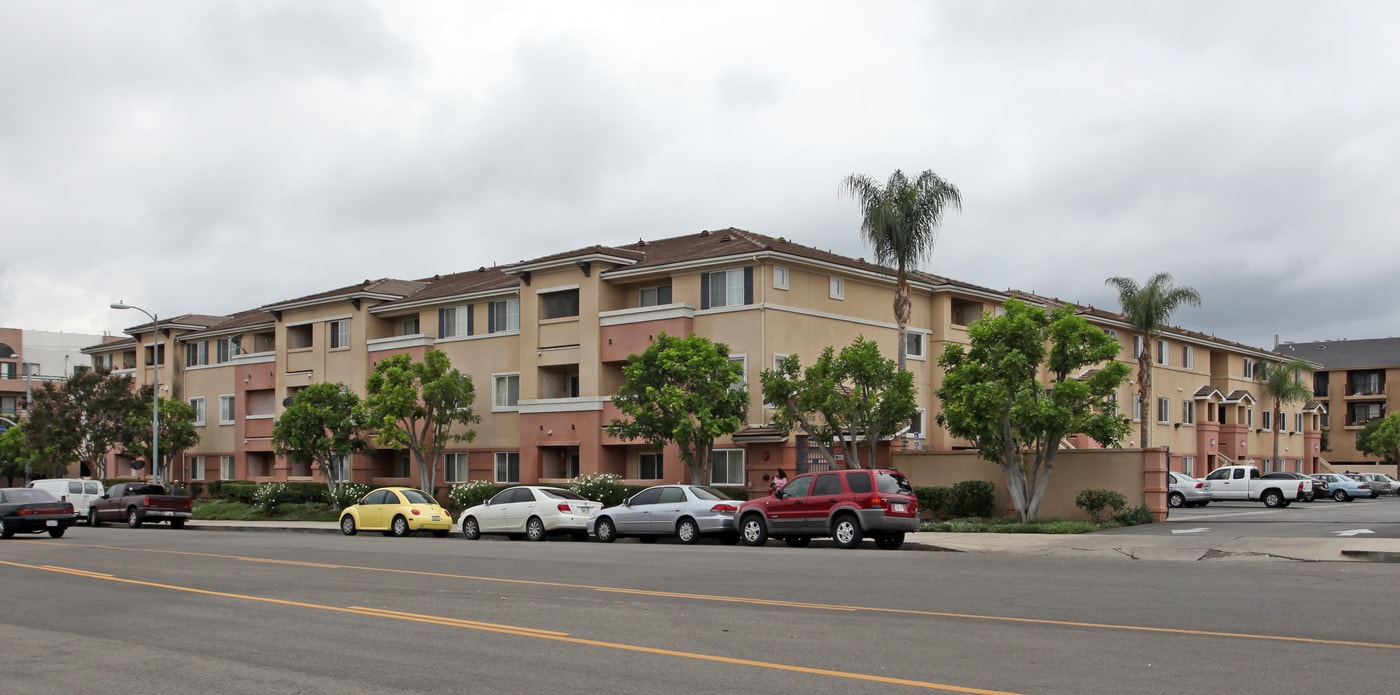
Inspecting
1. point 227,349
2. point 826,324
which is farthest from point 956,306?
point 227,349

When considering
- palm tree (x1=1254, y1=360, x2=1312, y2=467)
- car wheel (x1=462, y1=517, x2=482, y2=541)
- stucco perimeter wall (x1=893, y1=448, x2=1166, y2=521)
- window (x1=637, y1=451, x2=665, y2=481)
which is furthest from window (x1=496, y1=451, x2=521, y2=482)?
palm tree (x1=1254, y1=360, x2=1312, y2=467)

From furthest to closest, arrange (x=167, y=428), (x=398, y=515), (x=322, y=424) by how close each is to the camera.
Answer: (x=167, y=428) < (x=322, y=424) < (x=398, y=515)

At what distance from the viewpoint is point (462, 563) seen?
2219 centimetres

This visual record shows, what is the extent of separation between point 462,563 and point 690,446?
17.0m

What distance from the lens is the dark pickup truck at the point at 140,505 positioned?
138 ft

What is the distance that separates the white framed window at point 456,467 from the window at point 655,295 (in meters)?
11.1

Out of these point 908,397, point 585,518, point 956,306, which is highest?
point 956,306

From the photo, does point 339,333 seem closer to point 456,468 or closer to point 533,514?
point 456,468

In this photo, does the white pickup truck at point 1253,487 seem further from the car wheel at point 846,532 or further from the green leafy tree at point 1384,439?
the green leafy tree at point 1384,439

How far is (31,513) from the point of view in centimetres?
3303

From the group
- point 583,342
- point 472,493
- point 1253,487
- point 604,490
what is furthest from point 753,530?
point 1253,487

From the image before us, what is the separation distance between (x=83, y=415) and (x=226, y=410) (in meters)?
6.79

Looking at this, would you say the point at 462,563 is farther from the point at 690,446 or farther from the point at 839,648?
the point at 690,446

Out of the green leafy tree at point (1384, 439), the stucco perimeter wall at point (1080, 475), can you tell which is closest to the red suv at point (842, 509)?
the stucco perimeter wall at point (1080, 475)
